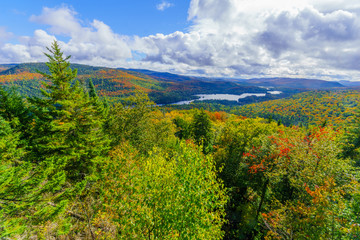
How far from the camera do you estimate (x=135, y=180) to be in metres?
8.94

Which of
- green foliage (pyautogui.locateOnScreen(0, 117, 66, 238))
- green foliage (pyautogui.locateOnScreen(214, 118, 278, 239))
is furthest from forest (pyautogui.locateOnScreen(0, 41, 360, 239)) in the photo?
green foliage (pyautogui.locateOnScreen(214, 118, 278, 239))

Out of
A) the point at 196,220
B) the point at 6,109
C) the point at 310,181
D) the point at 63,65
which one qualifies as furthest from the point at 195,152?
the point at 6,109

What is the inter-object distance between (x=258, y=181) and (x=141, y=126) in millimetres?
17107

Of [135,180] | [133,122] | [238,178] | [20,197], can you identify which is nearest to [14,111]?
[20,197]

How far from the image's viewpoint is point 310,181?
13.3 m

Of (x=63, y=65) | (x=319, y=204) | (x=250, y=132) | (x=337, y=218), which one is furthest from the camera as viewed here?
(x=250, y=132)

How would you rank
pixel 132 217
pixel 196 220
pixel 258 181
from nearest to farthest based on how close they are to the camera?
pixel 196 220 < pixel 132 217 < pixel 258 181

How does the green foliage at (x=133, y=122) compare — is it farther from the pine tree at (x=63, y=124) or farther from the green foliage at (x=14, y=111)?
the green foliage at (x=14, y=111)

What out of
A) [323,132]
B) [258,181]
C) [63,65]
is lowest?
[258,181]

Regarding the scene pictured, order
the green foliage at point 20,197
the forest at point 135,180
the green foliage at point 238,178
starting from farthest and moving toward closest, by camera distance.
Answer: the green foliage at point 238,178 < the green foliage at point 20,197 < the forest at point 135,180

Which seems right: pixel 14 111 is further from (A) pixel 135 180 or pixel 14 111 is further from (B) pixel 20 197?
(A) pixel 135 180

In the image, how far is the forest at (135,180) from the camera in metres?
8.19

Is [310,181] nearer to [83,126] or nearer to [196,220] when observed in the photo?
[196,220]

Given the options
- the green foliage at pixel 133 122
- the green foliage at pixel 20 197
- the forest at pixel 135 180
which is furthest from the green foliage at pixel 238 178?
the green foliage at pixel 20 197
